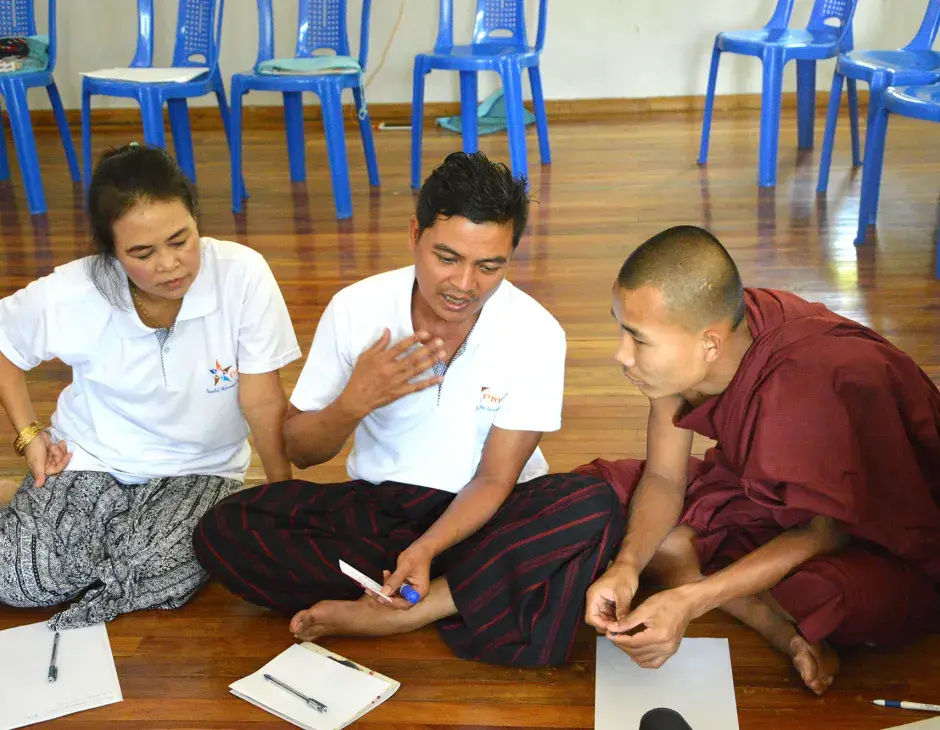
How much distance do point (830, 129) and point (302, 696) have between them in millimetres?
3546

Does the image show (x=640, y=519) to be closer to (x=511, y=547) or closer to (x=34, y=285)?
(x=511, y=547)

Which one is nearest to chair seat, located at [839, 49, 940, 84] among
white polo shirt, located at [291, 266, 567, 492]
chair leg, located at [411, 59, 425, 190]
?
chair leg, located at [411, 59, 425, 190]

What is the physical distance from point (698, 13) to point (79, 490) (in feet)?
15.9

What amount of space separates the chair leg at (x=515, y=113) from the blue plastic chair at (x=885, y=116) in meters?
1.43

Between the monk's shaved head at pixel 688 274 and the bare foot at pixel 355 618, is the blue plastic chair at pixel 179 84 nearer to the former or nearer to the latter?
the bare foot at pixel 355 618

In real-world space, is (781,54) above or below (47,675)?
above

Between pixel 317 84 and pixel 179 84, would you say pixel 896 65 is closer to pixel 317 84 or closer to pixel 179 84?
pixel 317 84

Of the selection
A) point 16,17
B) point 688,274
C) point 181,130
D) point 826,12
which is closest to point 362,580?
point 688,274

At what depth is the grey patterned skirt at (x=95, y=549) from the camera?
1.93 metres

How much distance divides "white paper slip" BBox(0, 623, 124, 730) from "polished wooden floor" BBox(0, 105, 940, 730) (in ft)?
0.11

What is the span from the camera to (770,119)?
15.1 ft

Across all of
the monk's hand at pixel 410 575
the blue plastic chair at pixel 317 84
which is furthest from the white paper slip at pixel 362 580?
the blue plastic chair at pixel 317 84

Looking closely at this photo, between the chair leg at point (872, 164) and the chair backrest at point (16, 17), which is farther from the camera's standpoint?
the chair backrest at point (16, 17)

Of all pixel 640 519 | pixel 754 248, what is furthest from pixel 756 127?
pixel 640 519
